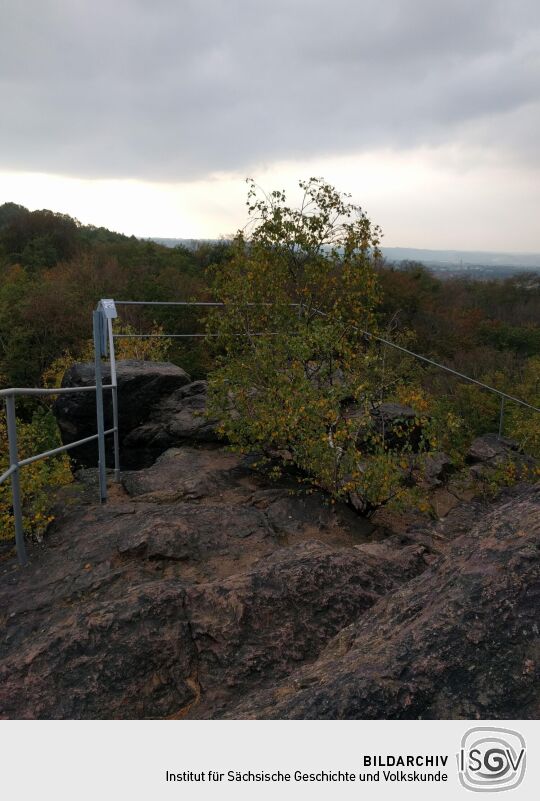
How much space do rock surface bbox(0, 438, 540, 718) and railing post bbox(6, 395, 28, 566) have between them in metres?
0.13

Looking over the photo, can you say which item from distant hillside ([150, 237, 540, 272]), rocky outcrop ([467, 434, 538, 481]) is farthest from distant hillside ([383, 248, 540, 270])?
rocky outcrop ([467, 434, 538, 481])

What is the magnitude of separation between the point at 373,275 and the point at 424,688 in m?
4.95

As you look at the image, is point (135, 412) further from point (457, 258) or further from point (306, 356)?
point (457, 258)

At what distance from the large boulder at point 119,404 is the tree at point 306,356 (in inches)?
50.8

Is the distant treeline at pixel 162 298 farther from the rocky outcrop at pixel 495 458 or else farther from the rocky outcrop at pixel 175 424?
the rocky outcrop at pixel 175 424

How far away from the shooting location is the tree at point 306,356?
4488 mm

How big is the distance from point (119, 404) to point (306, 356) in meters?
3.01

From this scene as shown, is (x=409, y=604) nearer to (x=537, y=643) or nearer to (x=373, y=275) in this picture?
(x=537, y=643)

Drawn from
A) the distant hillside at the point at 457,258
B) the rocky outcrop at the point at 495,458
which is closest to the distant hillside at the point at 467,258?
the distant hillside at the point at 457,258

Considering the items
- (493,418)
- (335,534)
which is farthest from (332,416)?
(493,418)

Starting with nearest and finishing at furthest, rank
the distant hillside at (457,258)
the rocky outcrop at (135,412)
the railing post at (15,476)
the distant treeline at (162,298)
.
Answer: the railing post at (15,476)
the rocky outcrop at (135,412)
the distant treeline at (162,298)
the distant hillside at (457,258)

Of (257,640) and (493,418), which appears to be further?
(493,418)

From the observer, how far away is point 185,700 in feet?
7.80

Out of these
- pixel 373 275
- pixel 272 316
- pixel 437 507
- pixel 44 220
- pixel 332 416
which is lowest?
pixel 437 507
